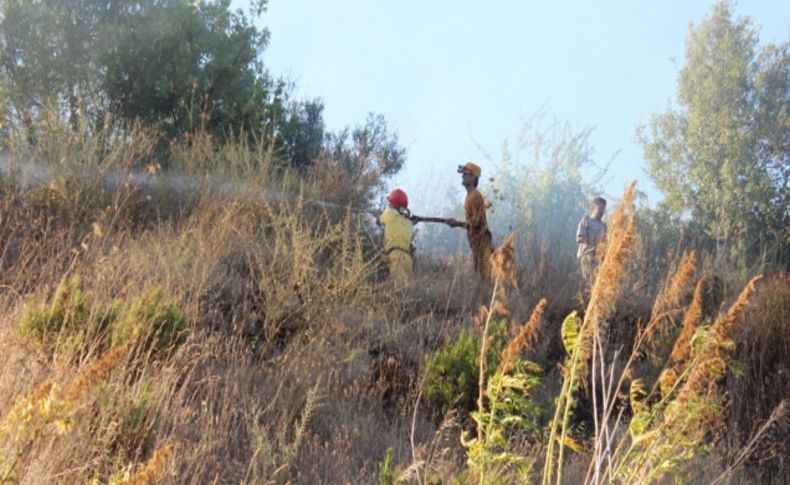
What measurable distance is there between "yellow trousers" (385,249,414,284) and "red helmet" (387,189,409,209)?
52cm

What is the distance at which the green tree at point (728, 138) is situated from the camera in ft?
65.8

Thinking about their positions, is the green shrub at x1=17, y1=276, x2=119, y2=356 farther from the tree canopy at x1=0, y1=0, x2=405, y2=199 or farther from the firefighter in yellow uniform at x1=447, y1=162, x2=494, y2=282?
the tree canopy at x1=0, y1=0, x2=405, y2=199

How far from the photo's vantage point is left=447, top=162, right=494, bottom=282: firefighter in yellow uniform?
8562 millimetres

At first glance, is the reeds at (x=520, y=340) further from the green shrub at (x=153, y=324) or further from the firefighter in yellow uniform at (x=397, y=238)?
the firefighter in yellow uniform at (x=397, y=238)

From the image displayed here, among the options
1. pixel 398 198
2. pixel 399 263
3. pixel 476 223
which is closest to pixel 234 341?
pixel 399 263

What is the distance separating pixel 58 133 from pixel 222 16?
8.21 metres

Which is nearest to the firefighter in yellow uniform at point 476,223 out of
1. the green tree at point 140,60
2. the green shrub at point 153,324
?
the green shrub at point 153,324

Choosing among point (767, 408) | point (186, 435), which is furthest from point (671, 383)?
point (767, 408)

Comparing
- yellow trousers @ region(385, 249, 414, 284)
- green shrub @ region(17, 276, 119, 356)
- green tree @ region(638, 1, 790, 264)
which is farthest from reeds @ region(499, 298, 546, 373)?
green tree @ region(638, 1, 790, 264)

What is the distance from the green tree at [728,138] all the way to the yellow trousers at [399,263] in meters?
14.1

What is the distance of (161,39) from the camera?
14.2 m

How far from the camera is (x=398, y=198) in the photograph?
26.5ft

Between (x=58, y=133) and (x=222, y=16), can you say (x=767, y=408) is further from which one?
(x=222, y=16)

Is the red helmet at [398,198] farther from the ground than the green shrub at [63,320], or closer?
farther from the ground
